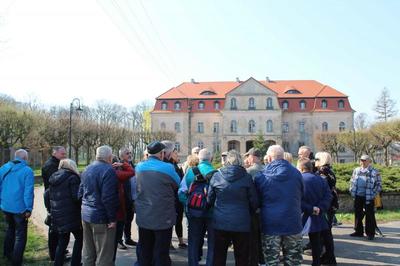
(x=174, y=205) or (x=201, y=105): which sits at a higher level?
(x=201, y=105)

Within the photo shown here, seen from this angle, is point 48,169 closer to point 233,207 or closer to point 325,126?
point 233,207

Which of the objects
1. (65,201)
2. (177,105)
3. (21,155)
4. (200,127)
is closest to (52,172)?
(21,155)

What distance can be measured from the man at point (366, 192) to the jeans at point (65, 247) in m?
6.29

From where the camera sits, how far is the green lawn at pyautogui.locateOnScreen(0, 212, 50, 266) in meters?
7.21

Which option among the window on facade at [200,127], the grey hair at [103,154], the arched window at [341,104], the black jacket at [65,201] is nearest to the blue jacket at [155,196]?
the grey hair at [103,154]

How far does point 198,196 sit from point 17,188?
317cm

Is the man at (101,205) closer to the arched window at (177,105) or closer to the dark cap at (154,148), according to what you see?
the dark cap at (154,148)

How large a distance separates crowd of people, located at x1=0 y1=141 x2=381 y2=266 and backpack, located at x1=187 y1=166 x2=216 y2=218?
0.02m

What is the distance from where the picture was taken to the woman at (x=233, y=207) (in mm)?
5613

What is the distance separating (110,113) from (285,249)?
9051 cm

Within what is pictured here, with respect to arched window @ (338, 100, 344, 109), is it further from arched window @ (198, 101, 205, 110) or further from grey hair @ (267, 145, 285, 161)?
grey hair @ (267, 145, 285, 161)

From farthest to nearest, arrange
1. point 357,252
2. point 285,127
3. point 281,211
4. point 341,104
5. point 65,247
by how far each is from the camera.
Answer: point 285,127
point 341,104
point 357,252
point 65,247
point 281,211

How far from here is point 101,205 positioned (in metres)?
5.88

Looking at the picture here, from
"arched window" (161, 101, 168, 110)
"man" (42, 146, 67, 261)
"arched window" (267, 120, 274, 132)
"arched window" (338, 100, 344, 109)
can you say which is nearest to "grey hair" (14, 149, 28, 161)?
"man" (42, 146, 67, 261)
